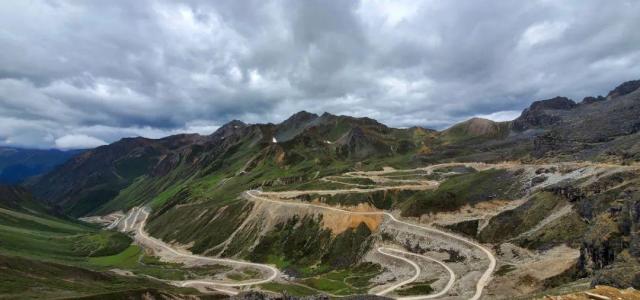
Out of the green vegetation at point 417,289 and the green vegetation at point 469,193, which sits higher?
the green vegetation at point 469,193

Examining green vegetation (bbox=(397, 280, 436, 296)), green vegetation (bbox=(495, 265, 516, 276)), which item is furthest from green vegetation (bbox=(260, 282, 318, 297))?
green vegetation (bbox=(495, 265, 516, 276))

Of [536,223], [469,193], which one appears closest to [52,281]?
[536,223]

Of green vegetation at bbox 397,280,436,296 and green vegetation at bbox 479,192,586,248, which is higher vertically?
green vegetation at bbox 479,192,586,248

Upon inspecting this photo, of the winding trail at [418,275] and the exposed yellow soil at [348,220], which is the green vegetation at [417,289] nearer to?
the winding trail at [418,275]

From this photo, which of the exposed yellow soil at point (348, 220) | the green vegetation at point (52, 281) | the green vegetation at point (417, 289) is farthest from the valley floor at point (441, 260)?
the green vegetation at point (52, 281)

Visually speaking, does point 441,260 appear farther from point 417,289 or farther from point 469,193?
point 469,193

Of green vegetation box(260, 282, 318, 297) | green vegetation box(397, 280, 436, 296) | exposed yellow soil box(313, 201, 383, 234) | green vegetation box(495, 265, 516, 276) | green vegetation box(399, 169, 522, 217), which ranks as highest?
green vegetation box(399, 169, 522, 217)

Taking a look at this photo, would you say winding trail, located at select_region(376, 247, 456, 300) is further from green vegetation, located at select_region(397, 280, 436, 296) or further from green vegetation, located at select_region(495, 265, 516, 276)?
green vegetation, located at select_region(495, 265, 516, 276)

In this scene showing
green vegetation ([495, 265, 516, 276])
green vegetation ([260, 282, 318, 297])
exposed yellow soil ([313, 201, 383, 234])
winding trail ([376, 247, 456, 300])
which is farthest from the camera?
exposed yellow soil ([313, 201, 383, 234])

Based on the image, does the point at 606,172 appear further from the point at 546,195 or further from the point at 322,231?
the point at 322,231
